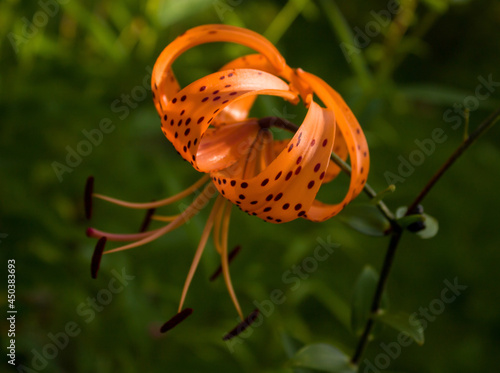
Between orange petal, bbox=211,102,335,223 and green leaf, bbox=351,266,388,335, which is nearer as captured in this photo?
orange petal, bbox=211,102,335,223

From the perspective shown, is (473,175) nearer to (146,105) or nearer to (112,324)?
(146,105)

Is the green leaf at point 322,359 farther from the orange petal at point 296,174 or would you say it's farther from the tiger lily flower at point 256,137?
the orange petal at point 296,174

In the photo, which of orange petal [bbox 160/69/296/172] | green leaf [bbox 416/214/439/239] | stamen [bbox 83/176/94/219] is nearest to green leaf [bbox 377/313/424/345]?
green leaf [bbox 416/214/439/239]

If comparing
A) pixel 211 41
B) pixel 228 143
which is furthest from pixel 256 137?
pixel 211 41

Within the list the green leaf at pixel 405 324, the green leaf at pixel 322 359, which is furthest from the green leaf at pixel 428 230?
the green leaf at pixel 322 359

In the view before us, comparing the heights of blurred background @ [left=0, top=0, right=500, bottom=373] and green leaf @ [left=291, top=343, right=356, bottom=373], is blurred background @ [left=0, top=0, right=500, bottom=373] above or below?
below

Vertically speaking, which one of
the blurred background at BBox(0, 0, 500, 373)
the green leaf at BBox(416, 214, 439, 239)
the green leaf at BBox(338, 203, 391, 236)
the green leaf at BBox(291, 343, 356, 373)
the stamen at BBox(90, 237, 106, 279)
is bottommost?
the blurred background at BBox(0, 0, 500, 373)

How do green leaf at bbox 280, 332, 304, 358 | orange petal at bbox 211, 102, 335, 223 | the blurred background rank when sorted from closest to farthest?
orange petal at bbox 211, 102, 335, 223, green leaf at bbox 280, 332, 304, 358, the blurred background

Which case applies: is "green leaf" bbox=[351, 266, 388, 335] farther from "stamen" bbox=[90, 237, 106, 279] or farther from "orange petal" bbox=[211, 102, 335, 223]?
"stamen" bbox=[90, 237, 106, 279]

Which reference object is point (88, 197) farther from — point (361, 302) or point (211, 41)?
point (361, 302)
